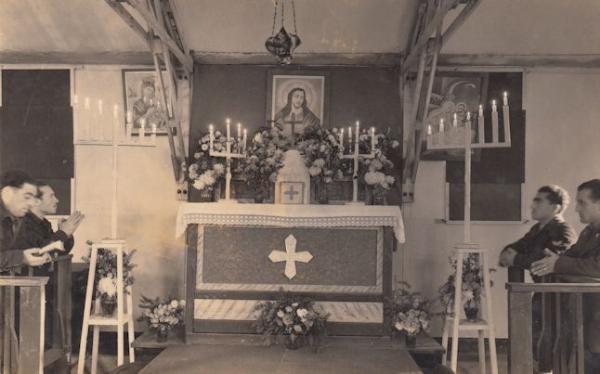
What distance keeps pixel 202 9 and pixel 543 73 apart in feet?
12.8

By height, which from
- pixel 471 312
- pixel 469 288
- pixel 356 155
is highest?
pixel 356 155

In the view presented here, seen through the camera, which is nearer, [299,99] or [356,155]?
[356,155]

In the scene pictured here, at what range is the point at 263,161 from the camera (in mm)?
6320

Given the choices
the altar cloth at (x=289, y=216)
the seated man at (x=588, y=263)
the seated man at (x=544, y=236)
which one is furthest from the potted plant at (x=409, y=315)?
the seated man at (x=588, y=263)

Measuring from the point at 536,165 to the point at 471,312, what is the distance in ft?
7.46

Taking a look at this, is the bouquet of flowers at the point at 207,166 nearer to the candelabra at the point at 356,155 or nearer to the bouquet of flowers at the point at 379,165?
the candelabra at the point at 356,155

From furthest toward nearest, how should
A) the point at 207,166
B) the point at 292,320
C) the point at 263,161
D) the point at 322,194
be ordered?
the point at 207,166
the point at 322,194
the point at 263,161
the point at 292,320

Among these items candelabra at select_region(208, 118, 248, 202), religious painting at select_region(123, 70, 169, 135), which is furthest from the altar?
religious painting at select_region(123, 70, 169, 135)

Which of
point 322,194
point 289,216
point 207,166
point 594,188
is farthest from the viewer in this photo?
point 207,166

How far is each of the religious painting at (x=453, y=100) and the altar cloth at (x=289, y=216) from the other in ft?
4.49

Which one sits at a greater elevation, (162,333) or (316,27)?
(316,27)

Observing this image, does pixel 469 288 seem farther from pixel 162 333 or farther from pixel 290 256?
pixel 162 333

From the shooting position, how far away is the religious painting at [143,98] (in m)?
7.06

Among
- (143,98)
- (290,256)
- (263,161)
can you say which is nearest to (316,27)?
(263,161)
